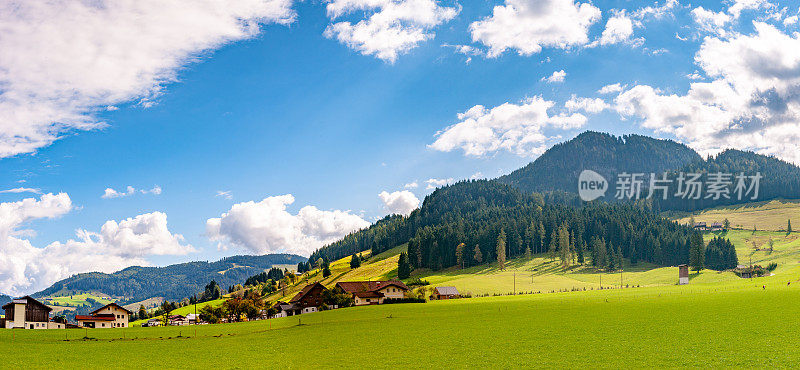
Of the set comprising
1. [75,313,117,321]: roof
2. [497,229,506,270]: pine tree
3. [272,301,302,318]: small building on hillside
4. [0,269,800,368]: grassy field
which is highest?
[497,229,506,270]: pine tree

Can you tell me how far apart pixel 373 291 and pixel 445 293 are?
18.2 metres

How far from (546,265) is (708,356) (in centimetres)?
14722

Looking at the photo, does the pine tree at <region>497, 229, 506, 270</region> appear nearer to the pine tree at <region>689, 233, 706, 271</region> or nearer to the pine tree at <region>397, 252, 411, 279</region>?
the pine tree at <region>397, 252, 411, 279</region>

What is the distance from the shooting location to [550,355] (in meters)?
39.8

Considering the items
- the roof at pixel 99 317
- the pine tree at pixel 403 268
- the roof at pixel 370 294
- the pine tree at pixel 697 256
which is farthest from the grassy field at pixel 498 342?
the pine tree at pixel 403 268

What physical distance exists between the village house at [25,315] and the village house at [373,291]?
61751 mm

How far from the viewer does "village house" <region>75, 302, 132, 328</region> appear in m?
116

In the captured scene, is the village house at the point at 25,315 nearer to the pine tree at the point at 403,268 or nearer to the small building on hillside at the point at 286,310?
the small building on hillside at the point at 286,310

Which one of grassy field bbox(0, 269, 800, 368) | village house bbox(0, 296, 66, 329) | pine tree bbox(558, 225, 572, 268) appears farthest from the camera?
pine tree bbox(558, 225, 572, 268)

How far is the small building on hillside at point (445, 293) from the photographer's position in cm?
12575

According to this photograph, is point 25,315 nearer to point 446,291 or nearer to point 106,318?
point 106,318

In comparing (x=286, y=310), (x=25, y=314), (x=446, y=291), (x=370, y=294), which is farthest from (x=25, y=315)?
(x=446, y=291)

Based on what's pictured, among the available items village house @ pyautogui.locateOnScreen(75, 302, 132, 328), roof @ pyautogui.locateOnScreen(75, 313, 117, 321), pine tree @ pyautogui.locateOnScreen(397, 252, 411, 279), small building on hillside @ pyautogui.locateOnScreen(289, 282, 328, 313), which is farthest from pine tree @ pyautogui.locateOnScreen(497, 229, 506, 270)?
roof @ pyautogui.locateOnScreen(75, 313, 117, 321)

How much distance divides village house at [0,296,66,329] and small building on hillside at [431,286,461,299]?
3297 inches
